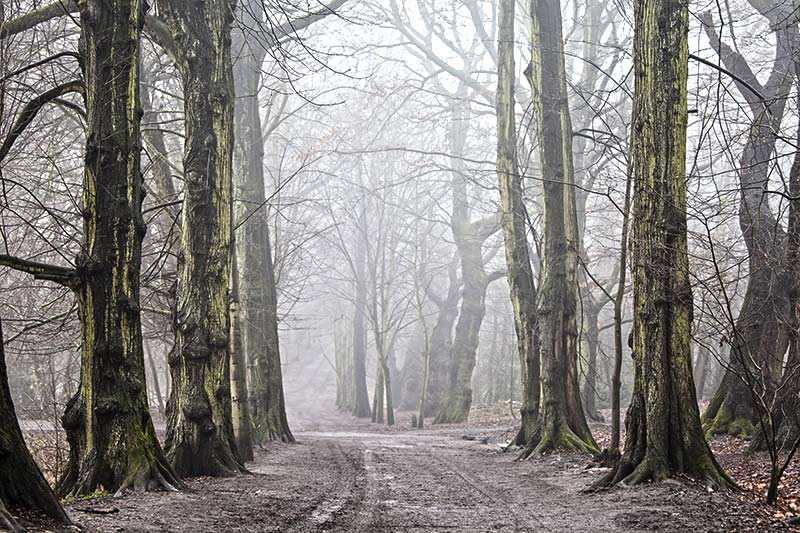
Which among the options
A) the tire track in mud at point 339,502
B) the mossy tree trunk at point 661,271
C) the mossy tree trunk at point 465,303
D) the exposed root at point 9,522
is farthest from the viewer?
the mossy tree trunk at point 465,303

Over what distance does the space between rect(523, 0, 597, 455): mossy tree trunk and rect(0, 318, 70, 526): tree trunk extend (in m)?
10.5

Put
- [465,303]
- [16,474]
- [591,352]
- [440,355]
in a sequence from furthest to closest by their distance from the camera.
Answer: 1. [440,355]
2. [465,303]
3. [591,352]
4. [16,474]

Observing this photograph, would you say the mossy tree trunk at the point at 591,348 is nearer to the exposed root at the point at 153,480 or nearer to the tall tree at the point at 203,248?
the tall tree at the point at 203,248

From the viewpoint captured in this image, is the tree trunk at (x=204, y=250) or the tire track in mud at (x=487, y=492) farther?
the tree trunk at (x=204, y=250)

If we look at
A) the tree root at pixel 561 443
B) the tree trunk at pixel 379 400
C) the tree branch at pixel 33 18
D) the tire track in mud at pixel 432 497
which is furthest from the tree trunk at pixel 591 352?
the tree branch at pixel 33 18

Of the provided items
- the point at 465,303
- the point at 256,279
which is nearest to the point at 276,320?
the point at 256,279

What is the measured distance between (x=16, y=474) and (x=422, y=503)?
4.71 m

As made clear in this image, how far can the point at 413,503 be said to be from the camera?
30.8 ft

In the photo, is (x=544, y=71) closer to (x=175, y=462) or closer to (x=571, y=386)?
(x=571, y=386)

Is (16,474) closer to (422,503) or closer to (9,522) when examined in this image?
(9,522)

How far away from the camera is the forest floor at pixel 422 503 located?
7.34 meters

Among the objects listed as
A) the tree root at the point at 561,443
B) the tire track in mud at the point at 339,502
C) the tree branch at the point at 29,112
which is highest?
the tree branch at the point at 29,112

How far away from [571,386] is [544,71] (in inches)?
241

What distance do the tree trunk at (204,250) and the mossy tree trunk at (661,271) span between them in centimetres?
524
